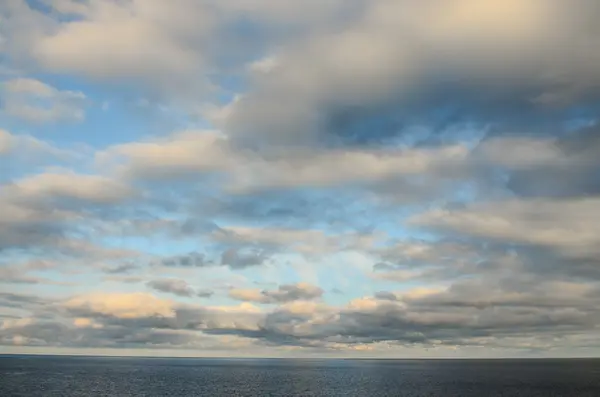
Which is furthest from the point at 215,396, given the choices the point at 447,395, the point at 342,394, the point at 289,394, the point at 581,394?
the point at 581,394

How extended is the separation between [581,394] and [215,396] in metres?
128

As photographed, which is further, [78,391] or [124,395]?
[78,391]

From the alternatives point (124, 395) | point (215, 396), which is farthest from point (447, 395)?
point (124, 395)

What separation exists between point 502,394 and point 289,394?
75.0 metres

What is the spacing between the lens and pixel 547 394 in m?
197

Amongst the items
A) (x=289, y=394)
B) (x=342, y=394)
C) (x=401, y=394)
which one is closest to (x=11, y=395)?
(x=289, y=394)

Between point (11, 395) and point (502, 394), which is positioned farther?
point (502, 394)

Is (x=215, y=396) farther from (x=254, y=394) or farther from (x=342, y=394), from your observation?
(x=342, y=394)

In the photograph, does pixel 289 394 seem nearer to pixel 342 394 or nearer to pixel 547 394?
pixel 342 394

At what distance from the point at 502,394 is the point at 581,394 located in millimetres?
28755

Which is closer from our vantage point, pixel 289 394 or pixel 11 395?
pixel 11 395

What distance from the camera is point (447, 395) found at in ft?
625

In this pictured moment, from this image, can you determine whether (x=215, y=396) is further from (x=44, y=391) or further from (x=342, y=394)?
(x=44, y=391)

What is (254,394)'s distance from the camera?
188750 millimetres
